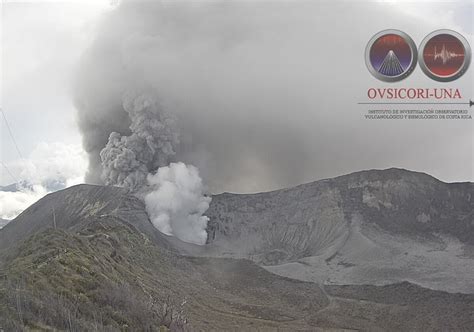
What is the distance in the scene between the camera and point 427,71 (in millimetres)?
70688

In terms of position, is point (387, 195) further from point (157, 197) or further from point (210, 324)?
point (210, 324)

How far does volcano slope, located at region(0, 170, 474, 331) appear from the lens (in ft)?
101

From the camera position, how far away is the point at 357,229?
114 metres

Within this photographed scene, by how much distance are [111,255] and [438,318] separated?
4782 cm

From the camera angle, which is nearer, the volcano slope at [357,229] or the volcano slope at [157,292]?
the volcano slope at [157,292]

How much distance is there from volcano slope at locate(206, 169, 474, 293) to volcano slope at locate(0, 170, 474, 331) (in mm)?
8153

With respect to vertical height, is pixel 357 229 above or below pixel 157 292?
above

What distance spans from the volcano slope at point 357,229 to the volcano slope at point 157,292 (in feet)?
26.8

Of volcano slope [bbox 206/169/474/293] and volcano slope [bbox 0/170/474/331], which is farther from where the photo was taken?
volcano slope [bbox 206/169/474/293]

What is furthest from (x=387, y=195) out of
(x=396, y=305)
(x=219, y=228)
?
(x=396, y=305)

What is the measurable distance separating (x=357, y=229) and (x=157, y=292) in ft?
216

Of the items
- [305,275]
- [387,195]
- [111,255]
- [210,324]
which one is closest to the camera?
[210,324]

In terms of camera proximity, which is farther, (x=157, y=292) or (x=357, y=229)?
(x=357, y=229)

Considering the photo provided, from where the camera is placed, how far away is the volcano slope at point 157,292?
3077 centimetres
